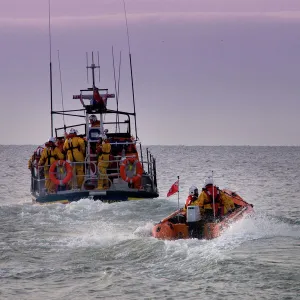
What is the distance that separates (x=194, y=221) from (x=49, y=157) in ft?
28.3

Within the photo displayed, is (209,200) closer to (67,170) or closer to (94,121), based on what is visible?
(67,170)

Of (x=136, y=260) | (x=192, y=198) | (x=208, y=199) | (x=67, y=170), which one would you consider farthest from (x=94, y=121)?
(x=136, y=260)

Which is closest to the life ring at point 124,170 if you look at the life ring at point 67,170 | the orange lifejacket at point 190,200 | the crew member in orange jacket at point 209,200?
the life ring at point 67,170

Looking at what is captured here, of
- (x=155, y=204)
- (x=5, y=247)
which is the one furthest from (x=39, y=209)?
(x=5, y=247)

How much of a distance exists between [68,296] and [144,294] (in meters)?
1.22

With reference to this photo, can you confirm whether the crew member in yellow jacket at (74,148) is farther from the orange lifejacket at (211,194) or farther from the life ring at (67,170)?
the orange lifejacket at (211,194)

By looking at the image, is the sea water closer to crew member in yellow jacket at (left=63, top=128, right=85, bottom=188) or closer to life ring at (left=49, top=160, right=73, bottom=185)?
life ring at (left=49, top=160, right=73, bottom=185)

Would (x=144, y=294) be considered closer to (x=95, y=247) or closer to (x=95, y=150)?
(x=95, y=247)

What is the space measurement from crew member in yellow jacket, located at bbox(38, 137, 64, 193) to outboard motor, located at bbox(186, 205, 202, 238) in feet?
27.3

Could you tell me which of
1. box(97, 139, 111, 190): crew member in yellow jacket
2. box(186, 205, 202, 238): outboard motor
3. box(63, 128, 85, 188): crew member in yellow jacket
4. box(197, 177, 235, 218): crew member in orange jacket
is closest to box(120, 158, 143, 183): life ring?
box(97, 139, 111, 190): crew member in yellow jacket

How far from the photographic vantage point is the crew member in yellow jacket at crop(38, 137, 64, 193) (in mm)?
23797

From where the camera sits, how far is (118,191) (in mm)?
23203

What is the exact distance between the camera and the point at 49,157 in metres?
23.8

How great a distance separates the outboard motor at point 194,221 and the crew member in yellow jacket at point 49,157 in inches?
327
